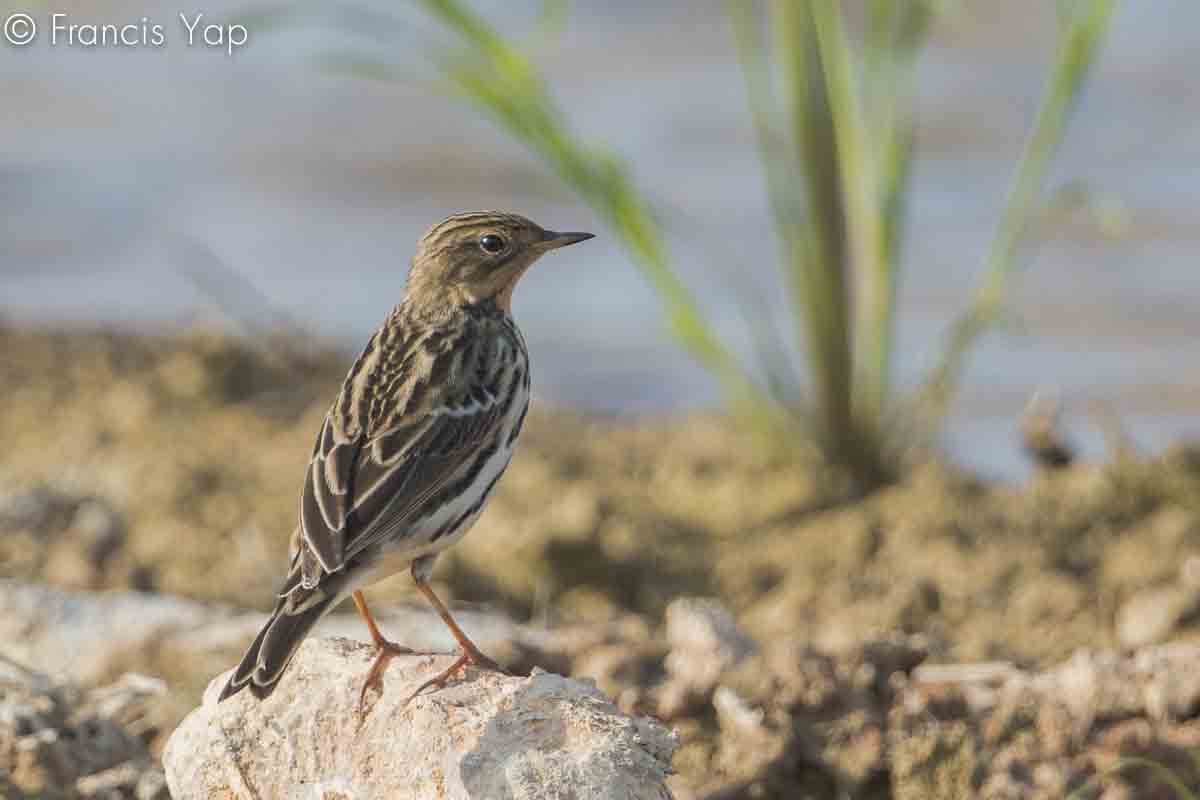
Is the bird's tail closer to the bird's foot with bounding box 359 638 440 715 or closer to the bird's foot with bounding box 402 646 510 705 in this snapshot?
the bird's foot with bounding box 359 638 440 715

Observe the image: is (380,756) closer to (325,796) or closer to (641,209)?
(325,796)

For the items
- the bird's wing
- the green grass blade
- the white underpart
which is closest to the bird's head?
the bird's wing

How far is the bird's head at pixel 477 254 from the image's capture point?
544 cm

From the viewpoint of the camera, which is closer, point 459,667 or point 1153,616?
point 459,667

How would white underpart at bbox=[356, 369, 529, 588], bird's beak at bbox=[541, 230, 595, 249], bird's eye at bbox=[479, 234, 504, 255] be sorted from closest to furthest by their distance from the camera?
white underpart at bbox=[356, 369, 529, 588] → bird's beak at bbox=[541, 230, 595, 249] → bird's eye at bbox=[479, 234, 504, 255]

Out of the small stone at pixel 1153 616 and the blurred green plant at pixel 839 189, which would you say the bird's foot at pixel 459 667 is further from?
the blurred green plant at pixel 839 189

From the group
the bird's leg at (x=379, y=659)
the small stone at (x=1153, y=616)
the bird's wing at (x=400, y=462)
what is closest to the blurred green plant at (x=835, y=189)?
the small stone at (x=1153, y=616)

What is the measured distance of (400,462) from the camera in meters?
4.65

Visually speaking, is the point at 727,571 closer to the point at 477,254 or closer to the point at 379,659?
the point at 477,254

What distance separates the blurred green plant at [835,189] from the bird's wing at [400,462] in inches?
84.1

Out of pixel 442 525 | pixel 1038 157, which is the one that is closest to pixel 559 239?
pixel 442 525

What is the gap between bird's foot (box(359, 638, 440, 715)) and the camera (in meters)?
4.06

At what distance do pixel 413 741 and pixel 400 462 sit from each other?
0.93 meters

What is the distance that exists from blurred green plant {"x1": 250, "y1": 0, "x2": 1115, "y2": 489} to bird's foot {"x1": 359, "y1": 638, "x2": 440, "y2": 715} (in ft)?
9.71
